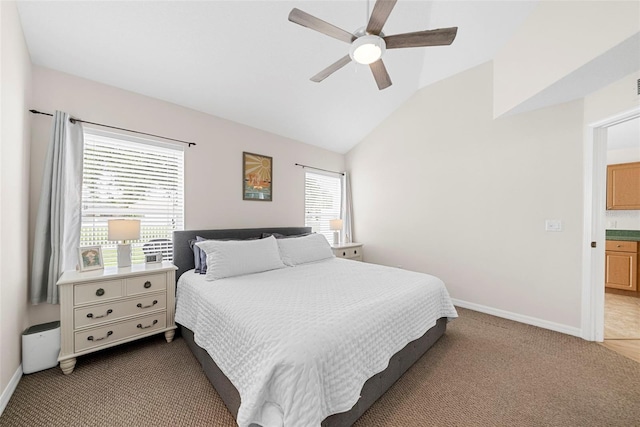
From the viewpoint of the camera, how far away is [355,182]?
15.7 feet

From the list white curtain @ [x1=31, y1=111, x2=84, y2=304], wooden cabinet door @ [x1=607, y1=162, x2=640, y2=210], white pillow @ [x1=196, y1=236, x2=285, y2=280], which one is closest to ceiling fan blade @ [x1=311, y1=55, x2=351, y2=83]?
white pillow @ [x1=196, y1=236, x2=285, y2=280]

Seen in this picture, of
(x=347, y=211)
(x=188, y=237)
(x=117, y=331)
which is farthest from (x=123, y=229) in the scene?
(x=347, y=211)

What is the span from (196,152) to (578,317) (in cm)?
461

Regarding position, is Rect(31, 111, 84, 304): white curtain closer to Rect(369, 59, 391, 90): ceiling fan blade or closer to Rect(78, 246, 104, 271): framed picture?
Rect(78, 246, 104, 271): framed picture

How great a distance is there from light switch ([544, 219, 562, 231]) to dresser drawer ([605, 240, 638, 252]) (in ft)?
7.56

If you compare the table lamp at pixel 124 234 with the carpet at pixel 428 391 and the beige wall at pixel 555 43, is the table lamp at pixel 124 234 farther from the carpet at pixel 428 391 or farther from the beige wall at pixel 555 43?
the beige wall at pixel 555 43

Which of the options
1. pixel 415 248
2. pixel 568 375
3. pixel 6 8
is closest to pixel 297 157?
pixel 415 248

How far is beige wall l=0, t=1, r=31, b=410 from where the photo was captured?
1558 mm

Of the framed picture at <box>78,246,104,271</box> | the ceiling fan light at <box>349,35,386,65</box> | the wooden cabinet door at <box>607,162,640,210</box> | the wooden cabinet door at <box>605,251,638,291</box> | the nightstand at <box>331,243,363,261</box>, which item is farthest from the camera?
the nightstand at <box>331,243,363,261</box>

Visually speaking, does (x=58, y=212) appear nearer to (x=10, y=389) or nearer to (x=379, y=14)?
(x=10, y=389)

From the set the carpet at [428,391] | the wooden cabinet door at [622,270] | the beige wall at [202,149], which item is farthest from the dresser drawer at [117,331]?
the wooden cabinet door at [622,270]

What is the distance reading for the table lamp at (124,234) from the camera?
226 centimetres

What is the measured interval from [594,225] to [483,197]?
101 cm

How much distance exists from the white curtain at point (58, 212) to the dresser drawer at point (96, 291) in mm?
354
